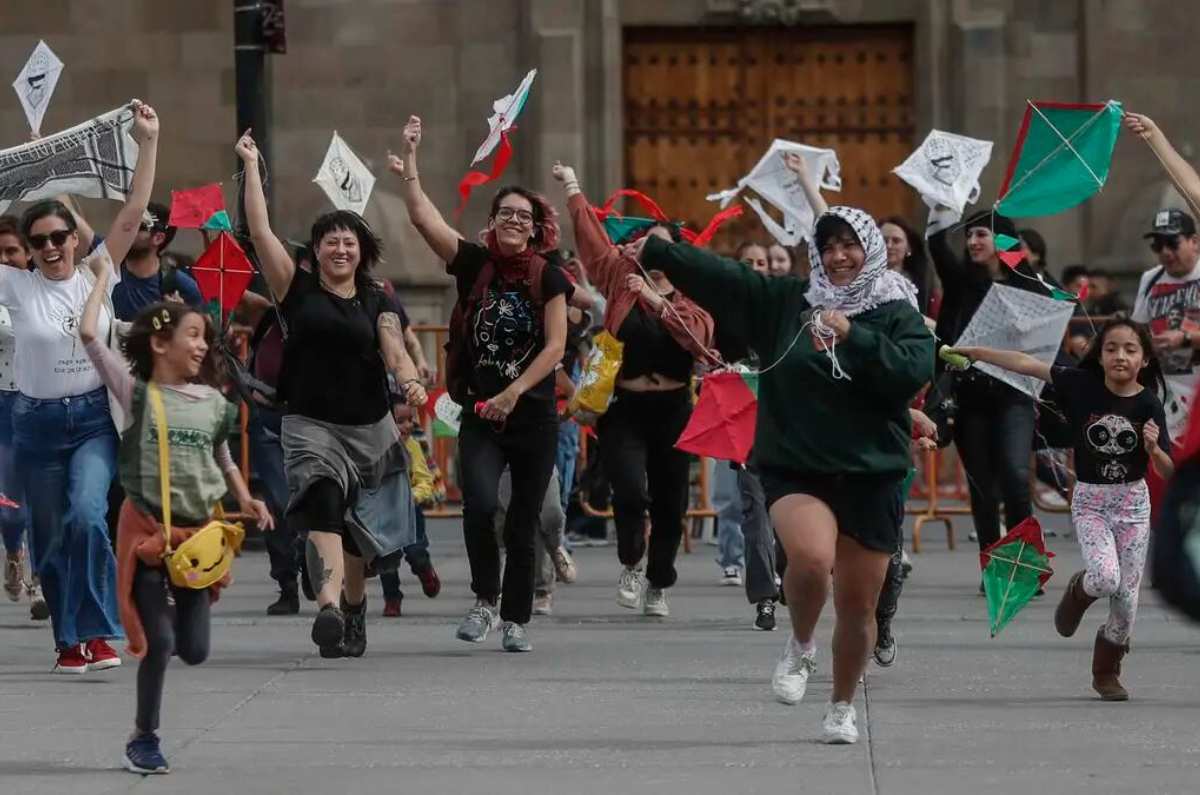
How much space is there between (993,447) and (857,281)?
15.4ft

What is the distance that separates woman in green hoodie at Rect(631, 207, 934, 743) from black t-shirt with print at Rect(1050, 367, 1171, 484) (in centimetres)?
148

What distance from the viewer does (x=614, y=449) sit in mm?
11703

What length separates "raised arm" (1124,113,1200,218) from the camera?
9.73 meters

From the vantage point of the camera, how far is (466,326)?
10.5 meters

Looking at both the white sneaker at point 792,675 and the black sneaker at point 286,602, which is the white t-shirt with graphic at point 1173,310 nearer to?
the white sneaker at point 792,675

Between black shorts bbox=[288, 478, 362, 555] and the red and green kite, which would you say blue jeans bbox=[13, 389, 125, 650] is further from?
the red and green kite

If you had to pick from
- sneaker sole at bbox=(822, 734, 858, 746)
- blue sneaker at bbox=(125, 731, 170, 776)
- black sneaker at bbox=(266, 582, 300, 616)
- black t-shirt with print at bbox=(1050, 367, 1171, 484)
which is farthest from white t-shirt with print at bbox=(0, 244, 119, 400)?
black t-shirt with print at bbox=(1050, 367, 1171, 484)

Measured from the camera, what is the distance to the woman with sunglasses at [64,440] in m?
9.94

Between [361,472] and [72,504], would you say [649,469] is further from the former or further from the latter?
[72,504]

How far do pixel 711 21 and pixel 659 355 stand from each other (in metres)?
9.36

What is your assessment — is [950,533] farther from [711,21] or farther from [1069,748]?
[1069,748]

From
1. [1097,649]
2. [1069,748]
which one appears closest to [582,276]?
[1097,649]

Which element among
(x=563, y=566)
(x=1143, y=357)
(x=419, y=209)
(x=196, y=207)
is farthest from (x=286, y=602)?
(x=1143, y=357)

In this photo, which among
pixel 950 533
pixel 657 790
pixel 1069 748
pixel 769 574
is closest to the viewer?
pixel 657 790
